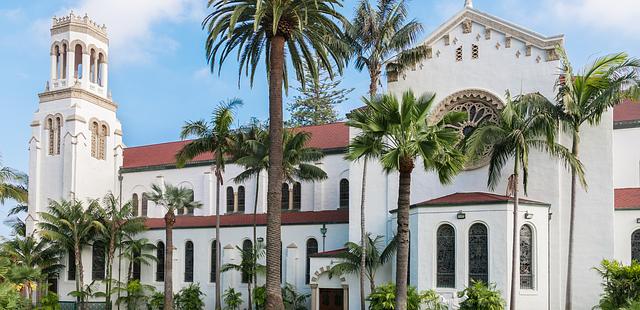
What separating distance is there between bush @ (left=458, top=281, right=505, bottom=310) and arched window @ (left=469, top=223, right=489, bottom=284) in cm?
151

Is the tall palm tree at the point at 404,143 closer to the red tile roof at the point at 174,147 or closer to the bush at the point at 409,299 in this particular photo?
the bush at the point at 409,299

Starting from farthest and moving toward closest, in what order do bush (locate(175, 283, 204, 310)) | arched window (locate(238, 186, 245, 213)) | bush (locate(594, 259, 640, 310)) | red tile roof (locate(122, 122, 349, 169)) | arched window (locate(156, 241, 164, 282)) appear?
arched window (locate(238, 186, 245, 213)), arched window (locate(156, 241, 164, 282)), red tile roof (locate(122, 122, 349, 169)), bush (locate(175, 283, 204, 310)), bush (locate(594, 259, 640, 310))

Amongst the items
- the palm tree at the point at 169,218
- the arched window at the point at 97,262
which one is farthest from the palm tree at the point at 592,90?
the arched window at the point at 97,262

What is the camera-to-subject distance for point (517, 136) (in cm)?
2684

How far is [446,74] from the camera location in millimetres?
33250

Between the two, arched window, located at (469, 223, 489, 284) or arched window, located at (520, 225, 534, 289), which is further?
arched window, located at (520, 225, 534, 289)

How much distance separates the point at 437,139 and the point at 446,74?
42.0 feet

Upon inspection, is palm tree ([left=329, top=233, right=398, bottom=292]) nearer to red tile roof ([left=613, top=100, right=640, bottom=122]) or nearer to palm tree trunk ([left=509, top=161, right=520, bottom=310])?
palm tree trunk ([left=509, top=161, right=520, bottom=310])

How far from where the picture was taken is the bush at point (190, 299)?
1619 inches

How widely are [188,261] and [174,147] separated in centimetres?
1079

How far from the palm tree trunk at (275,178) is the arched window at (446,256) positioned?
888 centimetres

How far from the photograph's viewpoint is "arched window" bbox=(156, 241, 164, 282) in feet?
151

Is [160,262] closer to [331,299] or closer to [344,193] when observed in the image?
[344,193]

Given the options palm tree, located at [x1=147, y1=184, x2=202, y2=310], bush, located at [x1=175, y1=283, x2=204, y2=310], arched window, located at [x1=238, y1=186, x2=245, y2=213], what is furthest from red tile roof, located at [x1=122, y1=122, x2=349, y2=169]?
bush, located at [x1=175, y1=283, x2=204, y2=310]
